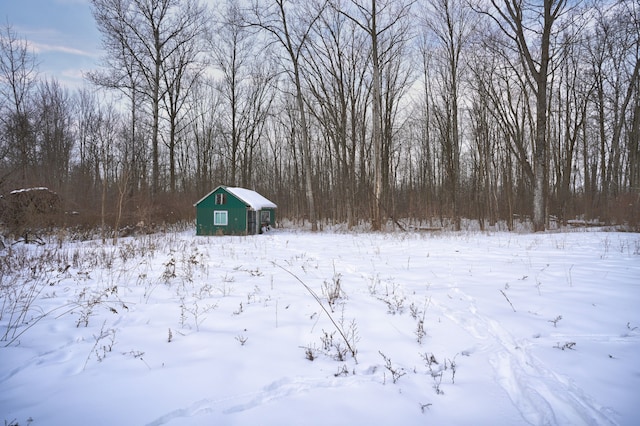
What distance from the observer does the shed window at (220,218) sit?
16.2 m

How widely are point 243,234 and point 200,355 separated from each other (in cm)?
1382

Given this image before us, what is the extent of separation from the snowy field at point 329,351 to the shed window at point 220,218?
1118 centimetres

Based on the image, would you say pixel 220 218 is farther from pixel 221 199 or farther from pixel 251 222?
pixel 251 222

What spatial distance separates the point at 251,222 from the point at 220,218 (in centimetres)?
174

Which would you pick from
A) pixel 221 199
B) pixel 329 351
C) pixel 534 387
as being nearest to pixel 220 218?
pixel 221 199

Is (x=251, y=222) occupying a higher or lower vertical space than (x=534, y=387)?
higher

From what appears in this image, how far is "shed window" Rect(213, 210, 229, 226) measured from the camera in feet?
53.1

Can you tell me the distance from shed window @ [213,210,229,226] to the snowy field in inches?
440

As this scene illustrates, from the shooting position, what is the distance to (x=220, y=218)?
16.2 m

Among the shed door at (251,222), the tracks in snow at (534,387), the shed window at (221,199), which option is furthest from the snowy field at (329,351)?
the shed window at (221,199)

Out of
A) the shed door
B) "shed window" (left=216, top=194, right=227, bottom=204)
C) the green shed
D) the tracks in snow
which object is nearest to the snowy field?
the tracks in snow

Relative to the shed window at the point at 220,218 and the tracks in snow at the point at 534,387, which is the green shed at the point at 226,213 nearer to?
the shed window at the point at 220,218

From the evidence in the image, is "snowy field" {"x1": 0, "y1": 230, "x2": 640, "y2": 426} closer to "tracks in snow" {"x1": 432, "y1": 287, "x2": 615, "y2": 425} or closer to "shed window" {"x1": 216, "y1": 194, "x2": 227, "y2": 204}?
"tracks in snow" {"x1": 432, "y1": 287, "x2": 615, "y2": 425}

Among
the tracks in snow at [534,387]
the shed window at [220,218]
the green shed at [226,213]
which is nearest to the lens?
the tracks in snow at [534,387]
